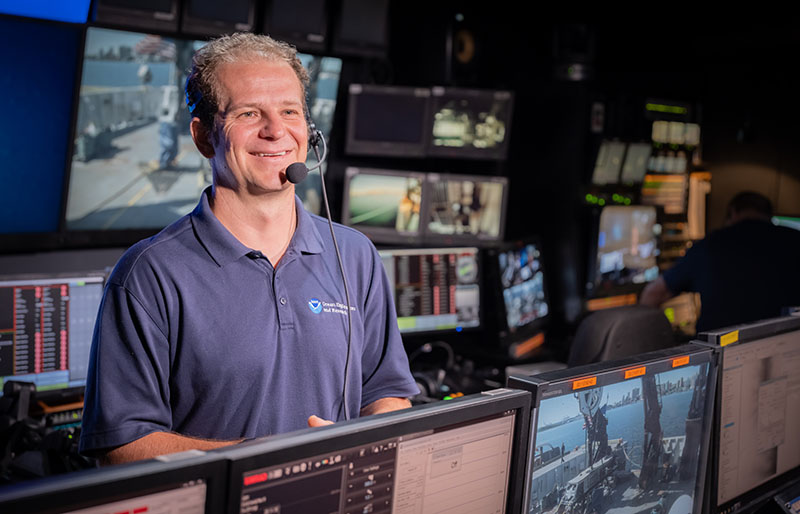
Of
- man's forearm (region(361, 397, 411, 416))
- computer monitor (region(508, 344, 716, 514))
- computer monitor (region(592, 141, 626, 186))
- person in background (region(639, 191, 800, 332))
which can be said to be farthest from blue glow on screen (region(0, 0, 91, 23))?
computer monitor (region(592, 141, 626, 186))

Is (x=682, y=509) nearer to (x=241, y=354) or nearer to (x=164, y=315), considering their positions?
(x=241, y=354)

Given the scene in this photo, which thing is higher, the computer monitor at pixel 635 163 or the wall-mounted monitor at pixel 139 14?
A: the wall-mounted monitor at pixel 139 14

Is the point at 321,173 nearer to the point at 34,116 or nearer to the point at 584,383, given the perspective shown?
the point at 584,383

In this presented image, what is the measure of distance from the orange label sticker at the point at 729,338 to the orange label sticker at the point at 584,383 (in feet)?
1.42

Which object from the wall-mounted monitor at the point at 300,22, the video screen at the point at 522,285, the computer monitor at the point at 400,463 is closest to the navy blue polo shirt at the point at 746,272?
the video screen at the point at 522,285

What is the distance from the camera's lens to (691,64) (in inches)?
251

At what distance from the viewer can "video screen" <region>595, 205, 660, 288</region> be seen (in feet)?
16.4

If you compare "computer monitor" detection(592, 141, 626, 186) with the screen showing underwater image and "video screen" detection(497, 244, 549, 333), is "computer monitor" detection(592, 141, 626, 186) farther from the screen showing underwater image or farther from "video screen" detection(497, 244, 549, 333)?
the screen showing underwater image

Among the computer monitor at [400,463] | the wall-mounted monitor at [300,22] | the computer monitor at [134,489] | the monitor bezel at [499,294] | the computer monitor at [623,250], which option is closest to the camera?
the computer monitor at [134,489]

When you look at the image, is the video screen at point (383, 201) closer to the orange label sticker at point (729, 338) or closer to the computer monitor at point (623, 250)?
the computer monitor at point (623, 250)

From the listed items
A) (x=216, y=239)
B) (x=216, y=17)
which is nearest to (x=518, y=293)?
(x=216, y=17)

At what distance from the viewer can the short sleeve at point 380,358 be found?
1677mm

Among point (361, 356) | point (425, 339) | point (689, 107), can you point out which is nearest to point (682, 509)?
point (361, 356)

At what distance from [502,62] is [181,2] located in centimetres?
229
